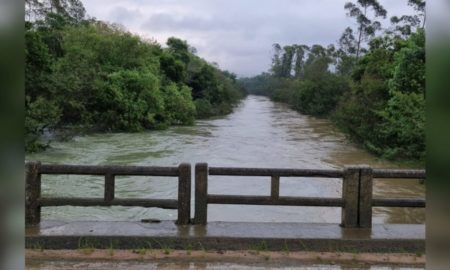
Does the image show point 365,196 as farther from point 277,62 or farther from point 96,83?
point 277,62

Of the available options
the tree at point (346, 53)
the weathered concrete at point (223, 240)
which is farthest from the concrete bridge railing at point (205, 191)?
the tree at point (346, 53)

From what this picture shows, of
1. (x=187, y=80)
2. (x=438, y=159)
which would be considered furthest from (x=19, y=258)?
(x=187, y=80)

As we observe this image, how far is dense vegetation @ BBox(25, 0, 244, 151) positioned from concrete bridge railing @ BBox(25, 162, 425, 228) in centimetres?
1223

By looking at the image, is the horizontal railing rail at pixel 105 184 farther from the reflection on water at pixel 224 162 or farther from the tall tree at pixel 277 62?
the tall tree at pixel 277 62

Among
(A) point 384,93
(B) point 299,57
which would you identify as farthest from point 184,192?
(B) point 299,57

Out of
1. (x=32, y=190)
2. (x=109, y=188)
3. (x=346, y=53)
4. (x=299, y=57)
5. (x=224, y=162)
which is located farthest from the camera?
(x=299, y=57)

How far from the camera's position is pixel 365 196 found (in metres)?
5.73

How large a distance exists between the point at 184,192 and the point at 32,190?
1765mm

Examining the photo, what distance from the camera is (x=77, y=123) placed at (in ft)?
84.0

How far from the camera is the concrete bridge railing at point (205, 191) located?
5.66 m

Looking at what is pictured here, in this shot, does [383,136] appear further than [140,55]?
No

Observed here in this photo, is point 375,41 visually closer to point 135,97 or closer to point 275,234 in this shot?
point 135,97

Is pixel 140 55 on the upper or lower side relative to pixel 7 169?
upper

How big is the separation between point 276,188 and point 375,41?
26.4 meters
